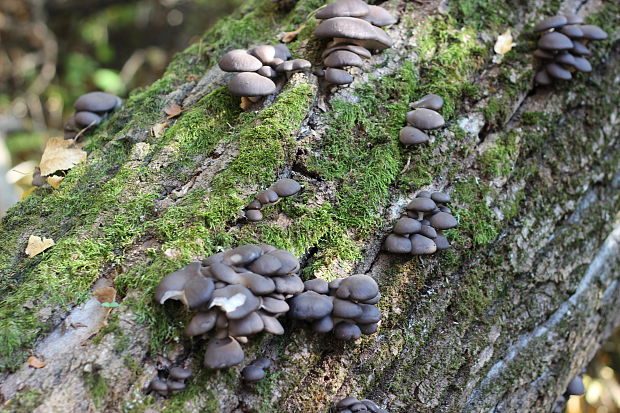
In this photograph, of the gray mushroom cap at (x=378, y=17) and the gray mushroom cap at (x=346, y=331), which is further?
the gray mushroom cap at (x=378, y=17)

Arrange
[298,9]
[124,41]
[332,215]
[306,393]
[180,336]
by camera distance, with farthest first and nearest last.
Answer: [124,41] → [298,9] → [332,215] → [306,393] → [180,336]

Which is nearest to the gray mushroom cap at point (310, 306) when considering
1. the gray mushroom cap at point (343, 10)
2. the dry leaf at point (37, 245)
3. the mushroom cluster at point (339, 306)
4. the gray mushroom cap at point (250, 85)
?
the mushroom cluster at point (339, 306)

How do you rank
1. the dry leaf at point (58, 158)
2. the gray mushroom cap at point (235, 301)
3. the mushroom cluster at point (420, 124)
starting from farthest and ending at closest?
the dry leaf at point (58, 158) → the mushroom cluster at point (420, 124) → the gray mushroom cap at point (235, 301)

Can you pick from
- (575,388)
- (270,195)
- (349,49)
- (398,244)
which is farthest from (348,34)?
(575,388)

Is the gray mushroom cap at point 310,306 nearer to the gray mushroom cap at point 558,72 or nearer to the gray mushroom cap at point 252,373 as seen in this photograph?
the gray mushroom cap at point 252,373

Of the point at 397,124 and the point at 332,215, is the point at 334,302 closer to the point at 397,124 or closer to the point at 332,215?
the point at 332,215

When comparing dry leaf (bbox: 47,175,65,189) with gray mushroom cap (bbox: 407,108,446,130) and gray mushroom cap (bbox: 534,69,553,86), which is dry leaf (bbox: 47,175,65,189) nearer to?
gray mushroom cap (bbox: 407,108,446,130)

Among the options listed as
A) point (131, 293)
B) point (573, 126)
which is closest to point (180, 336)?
point (131, 293)
